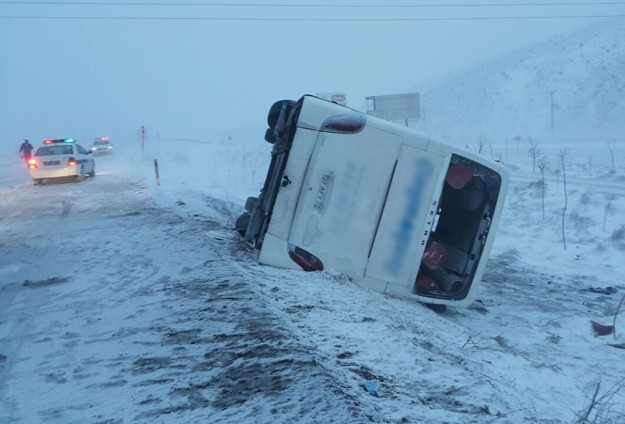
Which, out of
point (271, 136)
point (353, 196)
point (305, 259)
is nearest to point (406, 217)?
point (353, 196)

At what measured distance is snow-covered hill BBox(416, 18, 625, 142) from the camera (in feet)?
167

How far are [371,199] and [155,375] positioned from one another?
3427mm

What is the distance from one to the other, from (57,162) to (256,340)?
18.1 m

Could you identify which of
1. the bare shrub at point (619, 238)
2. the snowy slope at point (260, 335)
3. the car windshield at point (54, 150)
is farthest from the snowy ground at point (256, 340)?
the car windshield at point (54, 150)

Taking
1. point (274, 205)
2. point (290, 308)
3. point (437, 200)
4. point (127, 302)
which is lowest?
point (127, 302)

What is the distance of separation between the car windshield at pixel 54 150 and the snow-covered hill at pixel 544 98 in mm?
39449

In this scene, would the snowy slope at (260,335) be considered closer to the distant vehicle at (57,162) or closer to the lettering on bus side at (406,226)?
the lettering on bus side at (406,226)

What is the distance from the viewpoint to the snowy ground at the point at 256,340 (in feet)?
10.7

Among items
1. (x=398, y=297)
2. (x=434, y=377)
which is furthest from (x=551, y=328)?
(x=434, y=377)

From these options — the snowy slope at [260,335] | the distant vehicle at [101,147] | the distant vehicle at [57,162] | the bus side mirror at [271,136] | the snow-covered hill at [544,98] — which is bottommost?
the distant vehicle at [101,147]

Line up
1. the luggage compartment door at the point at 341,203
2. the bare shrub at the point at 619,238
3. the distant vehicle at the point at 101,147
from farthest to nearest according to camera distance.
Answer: the distant vehicle at the point at 101,147 → the bare shrub at the point at 619,238 → the luggage compartment door at the point at 341,203

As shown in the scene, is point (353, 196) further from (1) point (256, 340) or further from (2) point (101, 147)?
(2) point (101, 147)

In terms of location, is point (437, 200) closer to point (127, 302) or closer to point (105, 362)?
point (127, 302)

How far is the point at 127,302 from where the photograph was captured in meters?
5.25
